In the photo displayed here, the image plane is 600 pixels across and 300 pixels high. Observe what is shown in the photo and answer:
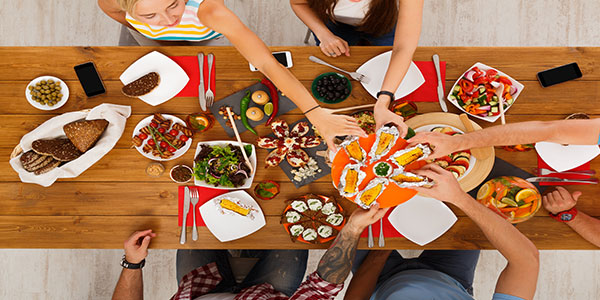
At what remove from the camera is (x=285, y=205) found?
1.54 m

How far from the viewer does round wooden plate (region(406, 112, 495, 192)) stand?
1424 mm

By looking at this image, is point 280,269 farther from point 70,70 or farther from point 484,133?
point 70,70

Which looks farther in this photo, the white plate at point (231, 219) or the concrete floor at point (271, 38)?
the concrete floor at point (271, 38)

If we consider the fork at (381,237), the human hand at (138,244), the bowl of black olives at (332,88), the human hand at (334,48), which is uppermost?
the human hand at (334,48)

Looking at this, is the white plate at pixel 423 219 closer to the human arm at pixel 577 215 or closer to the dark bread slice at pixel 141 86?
the human arm at pixel 577 215

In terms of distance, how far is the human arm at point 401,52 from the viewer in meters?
1.43

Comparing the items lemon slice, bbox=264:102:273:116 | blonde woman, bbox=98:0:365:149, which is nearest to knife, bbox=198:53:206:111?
blonde woman, bbox=98:0:365:149

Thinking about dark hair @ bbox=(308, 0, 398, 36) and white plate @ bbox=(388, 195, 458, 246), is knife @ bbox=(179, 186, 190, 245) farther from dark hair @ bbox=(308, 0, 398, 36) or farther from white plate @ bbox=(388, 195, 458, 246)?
dark hair @ bbox=(308, 0, 398, 36)

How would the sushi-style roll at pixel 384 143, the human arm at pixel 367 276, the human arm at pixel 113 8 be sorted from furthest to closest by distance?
the human arm at pixel 367 276 < the human arm at pixel 113 8 < the sushi-style roll at pixel 384 143

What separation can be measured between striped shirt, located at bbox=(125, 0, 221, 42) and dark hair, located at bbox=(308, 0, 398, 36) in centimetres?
59

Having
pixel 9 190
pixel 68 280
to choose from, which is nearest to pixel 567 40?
pixel 9 190

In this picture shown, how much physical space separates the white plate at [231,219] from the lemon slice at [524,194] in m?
1.06

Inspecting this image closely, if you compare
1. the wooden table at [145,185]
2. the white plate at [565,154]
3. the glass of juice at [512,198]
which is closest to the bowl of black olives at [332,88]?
the wooden table at [145,185]

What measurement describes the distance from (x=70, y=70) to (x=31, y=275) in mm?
1933
